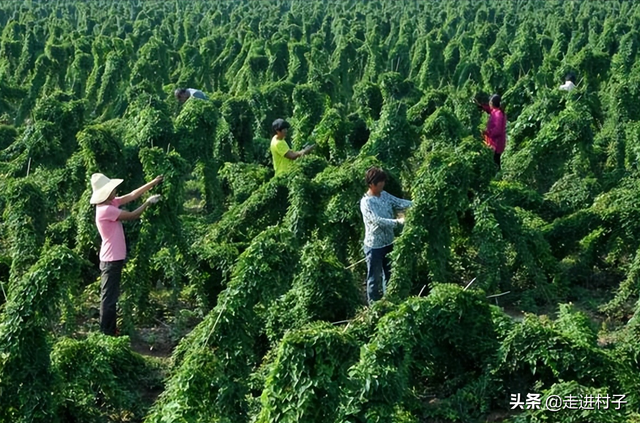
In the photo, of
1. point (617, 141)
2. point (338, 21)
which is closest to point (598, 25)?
point (338, 21)

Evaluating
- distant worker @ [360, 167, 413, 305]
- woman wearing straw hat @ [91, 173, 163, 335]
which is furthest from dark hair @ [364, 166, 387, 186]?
woman wearing straw hat @ [91, 173, 163, 335]

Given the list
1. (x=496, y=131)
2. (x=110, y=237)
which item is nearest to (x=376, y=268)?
(x=110, y=237)

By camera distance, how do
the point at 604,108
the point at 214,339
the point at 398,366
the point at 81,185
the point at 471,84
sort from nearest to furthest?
the point at 398,366
the point at 214,339
the point at 81,185
the point at 604,108
the point at 471,84

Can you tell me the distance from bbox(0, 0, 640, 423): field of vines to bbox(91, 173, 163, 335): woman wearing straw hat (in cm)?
32

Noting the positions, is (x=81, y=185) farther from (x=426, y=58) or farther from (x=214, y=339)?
(x=426, y=58)

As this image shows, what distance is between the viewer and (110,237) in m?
7.65

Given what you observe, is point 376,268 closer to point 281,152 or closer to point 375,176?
point 375,176

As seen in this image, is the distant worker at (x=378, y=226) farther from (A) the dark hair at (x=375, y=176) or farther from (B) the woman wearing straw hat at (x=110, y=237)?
(B) the woman wearing straw hat at (x=110, y=237)

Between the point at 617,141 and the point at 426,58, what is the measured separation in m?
9.39

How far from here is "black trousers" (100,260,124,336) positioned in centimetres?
773

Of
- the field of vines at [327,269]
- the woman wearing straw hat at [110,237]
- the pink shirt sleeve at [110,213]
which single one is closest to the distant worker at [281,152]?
the field of vines at [327,269]

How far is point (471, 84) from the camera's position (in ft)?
61.0

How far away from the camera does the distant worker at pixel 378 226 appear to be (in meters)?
7.63

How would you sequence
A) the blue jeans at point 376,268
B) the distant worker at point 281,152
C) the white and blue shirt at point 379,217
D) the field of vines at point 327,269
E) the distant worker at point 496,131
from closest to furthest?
the field of vines at point 327,269, the white and blue shirt at point 379,217, the blue jeans at point 376,268, the distant worker at point 281,152, the distant worker at point 496,131
